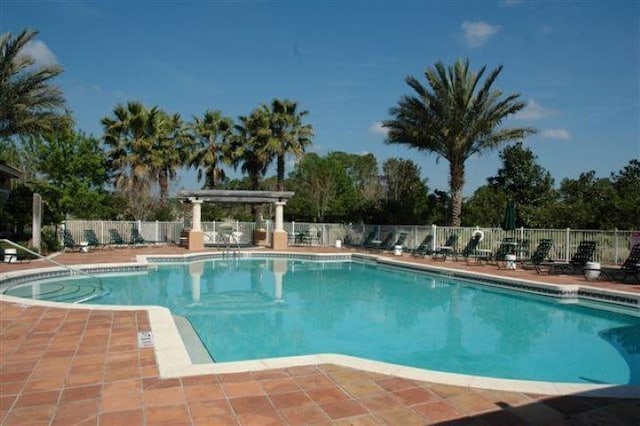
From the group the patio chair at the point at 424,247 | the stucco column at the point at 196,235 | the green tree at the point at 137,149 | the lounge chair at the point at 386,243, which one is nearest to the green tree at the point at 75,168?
the green tree at the point at 137,149

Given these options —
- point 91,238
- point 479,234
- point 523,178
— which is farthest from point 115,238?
point 523,178

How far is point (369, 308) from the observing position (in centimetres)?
1088

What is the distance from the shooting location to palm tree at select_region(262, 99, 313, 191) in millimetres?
25562

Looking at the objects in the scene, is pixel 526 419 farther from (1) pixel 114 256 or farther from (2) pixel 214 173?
(2) pixel 214 173

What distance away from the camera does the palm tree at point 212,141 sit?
88.1 feet

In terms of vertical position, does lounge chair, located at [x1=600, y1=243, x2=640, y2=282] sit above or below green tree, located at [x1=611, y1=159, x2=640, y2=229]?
below

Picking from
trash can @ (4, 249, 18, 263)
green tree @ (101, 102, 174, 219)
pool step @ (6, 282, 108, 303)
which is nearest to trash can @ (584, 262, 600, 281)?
pool step @ (6, 282, 108, 303)

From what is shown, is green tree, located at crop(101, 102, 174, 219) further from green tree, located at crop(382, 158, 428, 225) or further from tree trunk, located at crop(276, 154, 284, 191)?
green tree, located at crop(382, 158, 428, 225)

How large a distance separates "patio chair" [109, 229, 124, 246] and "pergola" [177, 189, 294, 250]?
3.30 metres

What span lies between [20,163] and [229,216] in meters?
18.8

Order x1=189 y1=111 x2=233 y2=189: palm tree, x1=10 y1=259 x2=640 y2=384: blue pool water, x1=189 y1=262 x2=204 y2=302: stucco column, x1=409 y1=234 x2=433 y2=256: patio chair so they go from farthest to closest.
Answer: x1=189 y1=111 x2=233 y2=189: palm tree < x1=409 y1=234 x2=433 y2=256: patio chair < x1=189 y1=262 x2=204 y2=302: stucco column < x1=10 y1=259 x2=640 y2=384: blue pool water

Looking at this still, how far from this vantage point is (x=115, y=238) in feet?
72.3

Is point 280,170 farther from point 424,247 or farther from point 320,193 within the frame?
point 320,193

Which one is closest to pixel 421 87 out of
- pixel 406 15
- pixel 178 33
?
pixel 406 15
